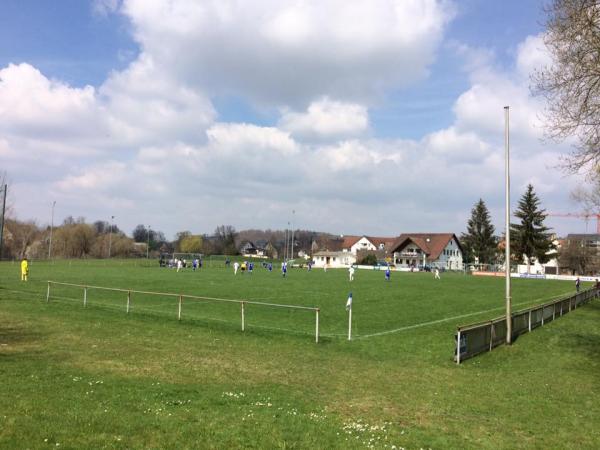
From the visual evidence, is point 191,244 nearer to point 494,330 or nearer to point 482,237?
point 482,237

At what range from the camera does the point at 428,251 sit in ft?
366

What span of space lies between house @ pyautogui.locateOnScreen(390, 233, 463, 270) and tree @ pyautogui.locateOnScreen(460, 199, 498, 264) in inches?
266

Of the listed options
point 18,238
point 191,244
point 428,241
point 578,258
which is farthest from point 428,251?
point 18,238

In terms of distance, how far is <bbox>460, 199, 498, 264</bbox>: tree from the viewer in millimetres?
104250

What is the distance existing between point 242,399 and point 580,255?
106276mm

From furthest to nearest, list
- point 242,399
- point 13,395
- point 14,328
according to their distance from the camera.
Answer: point 14,328 < point 242,399 < point 13,395

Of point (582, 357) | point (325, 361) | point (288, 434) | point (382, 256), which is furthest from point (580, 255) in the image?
point (288, 434)

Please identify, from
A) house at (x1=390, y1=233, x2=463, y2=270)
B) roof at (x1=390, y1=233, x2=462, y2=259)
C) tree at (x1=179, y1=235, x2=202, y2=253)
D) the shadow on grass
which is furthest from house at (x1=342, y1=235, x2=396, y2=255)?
the shadow on grass

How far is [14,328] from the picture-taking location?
1655cm

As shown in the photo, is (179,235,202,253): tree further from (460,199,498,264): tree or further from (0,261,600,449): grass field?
(0,261,600,449): grass field

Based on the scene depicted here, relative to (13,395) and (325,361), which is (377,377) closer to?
(325,361)

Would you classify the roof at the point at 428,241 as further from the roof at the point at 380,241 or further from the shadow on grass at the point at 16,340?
the shadow on grass at the point at 16,340

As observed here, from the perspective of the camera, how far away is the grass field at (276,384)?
23.8 feet

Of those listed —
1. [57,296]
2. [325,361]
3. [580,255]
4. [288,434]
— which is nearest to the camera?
[288,434]
